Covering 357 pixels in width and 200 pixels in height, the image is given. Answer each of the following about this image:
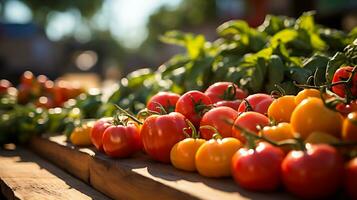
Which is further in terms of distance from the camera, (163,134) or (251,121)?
(163,134)

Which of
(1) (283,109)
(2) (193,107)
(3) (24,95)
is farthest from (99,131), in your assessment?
(3) (24,95)

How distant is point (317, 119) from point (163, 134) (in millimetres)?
641

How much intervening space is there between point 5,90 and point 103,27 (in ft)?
229

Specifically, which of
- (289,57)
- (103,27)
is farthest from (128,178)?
(103,27)

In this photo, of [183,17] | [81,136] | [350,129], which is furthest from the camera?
[183,17]

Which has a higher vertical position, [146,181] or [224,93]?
[224,93]

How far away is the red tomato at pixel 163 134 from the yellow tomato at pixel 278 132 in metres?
0.44

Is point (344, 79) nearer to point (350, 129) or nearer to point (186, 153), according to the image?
point (350, 129)

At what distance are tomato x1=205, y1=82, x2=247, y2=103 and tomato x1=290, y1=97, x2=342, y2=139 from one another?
0.72 m

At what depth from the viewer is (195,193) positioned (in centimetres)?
136

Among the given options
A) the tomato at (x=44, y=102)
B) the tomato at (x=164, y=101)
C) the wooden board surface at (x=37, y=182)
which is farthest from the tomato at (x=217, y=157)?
the tomato at (x=44, y=102)

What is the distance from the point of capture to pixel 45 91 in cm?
416

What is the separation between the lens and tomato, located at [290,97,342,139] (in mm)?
1381

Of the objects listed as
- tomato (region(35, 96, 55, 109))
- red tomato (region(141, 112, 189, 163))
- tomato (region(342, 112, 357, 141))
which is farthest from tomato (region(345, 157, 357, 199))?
tomato (region(35, 96, 55, 109))
